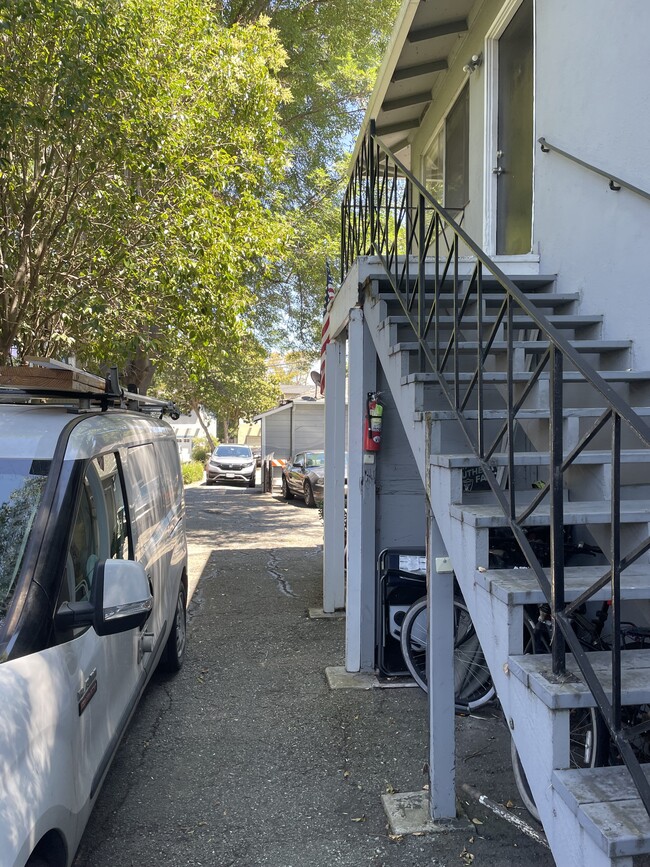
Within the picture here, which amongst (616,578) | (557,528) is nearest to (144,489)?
(557,528)

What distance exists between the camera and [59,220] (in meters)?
6.13

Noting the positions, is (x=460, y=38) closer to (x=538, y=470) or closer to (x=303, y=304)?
(x=538, y=470)

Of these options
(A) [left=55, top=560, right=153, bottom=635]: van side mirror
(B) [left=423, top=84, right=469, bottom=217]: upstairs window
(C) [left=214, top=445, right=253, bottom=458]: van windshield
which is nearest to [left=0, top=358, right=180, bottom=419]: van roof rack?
(A) [left=55, top=560, right=153, bottom=635]: van side mirror

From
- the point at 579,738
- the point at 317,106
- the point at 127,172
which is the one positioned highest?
the point at 317,106

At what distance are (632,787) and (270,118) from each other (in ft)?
23.0

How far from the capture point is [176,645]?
4.89m

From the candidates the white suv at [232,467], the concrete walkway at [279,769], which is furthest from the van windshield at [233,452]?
the concrete walkway at [279,769]

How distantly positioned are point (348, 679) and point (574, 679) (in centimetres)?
306

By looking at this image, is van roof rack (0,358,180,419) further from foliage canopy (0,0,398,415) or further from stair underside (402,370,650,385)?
foliage canopy (0,0,398,415)

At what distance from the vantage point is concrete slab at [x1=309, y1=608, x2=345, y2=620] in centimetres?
645

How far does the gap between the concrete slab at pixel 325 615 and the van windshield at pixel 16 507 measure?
4360 mm

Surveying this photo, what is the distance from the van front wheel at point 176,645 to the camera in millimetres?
4789

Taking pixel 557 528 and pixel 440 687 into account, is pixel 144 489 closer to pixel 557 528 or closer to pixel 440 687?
pixel 440 687

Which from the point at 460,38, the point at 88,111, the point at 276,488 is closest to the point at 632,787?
the point at 88,111
